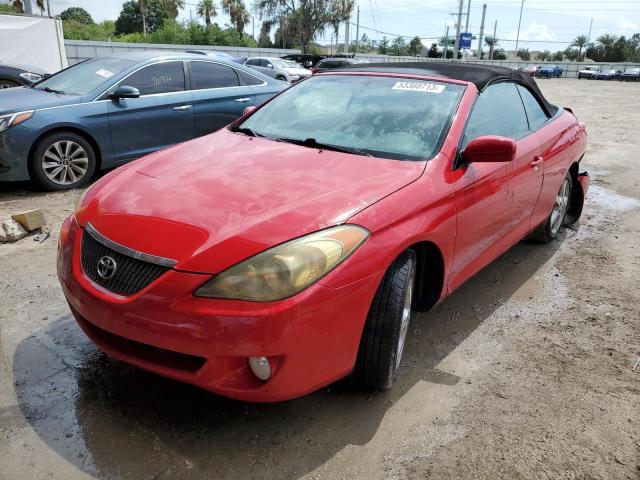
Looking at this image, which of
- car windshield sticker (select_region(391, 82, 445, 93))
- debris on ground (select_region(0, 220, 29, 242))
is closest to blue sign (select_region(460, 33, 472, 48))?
car windshield sticker (select_region(391, 82, 445, 93))

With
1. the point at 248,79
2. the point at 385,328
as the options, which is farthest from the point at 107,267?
the point at 248,79

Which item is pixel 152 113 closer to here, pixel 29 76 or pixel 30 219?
pixel 30 219

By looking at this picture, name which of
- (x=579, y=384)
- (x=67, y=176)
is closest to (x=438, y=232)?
(x=579, y=384)

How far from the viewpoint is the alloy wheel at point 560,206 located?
455cm

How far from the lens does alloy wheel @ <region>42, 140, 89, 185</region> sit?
216 inches

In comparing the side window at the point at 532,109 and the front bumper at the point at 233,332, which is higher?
the side window at the point at 532,109

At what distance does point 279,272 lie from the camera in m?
1.96

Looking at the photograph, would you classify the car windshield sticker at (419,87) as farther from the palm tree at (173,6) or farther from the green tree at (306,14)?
the palm tree at (173,6)

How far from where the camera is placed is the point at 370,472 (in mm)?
2078

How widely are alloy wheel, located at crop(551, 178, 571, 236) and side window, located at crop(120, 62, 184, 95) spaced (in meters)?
4.37

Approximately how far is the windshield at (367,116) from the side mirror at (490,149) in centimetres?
18

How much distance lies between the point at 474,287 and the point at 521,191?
0.77m

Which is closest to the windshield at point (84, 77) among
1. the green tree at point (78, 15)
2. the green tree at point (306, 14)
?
the green tree at point (306, 14)

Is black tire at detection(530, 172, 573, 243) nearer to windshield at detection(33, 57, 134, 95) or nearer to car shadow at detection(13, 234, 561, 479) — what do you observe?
car shadow at detection(13, 234, 561, 479)
